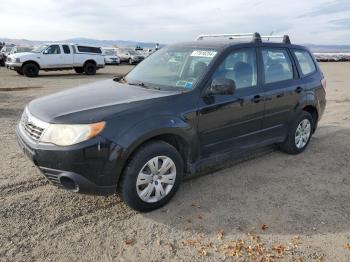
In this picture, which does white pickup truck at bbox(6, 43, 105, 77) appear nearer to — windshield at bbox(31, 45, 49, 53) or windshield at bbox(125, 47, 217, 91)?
windshield at bbox(31, 45, 49, 53)

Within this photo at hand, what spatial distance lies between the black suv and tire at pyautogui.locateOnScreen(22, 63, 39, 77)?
15.6 m

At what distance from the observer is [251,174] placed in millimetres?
4910

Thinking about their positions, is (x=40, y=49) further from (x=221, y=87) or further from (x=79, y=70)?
(x=221, y=87)

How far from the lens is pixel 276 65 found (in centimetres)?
516

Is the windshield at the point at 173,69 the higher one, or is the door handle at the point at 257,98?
the windshield at the point at 173,69

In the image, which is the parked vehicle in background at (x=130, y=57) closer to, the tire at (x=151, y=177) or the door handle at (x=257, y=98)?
the door handle at (x=257, y=98)

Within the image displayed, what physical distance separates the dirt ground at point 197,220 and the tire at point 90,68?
1701 centimetres

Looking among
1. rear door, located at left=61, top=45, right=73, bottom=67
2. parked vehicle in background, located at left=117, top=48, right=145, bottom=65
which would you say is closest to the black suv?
rear door, located at left=61, top=45, right=73, bottom=67

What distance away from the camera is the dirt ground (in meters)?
3.14

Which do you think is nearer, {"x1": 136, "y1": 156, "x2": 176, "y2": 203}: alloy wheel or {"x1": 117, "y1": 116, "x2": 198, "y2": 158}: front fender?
{"x1": 117, "y1": 116, "x2": 198, "y2": 158}: front fender

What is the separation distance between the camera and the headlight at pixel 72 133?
325 centimetres

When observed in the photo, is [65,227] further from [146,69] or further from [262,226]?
[146,69]

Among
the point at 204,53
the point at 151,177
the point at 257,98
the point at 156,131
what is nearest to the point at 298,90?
the point at 257,98

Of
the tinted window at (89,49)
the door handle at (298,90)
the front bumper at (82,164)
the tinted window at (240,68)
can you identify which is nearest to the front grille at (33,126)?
the front bumper at (82,164)
